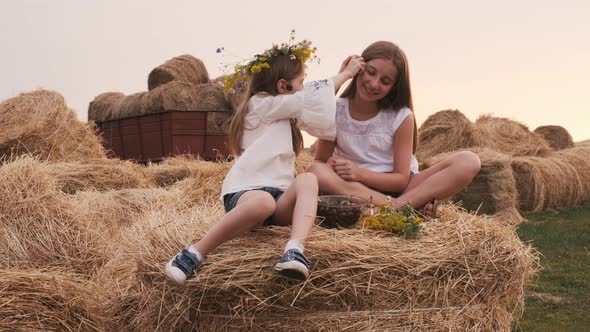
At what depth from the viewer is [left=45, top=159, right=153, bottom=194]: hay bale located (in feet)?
28.1

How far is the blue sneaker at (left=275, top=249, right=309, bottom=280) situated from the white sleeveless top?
1.44m

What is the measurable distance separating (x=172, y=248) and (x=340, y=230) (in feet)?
2.80

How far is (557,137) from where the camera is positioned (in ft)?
57.9

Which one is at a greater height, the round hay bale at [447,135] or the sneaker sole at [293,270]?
the sneaker sole at [293,270]

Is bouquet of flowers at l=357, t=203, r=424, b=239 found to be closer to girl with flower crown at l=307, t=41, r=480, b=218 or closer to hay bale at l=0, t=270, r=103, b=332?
girl with flower crown at l=307, t=41, r=480, b=218

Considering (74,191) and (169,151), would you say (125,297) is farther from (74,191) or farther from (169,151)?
(169,151)

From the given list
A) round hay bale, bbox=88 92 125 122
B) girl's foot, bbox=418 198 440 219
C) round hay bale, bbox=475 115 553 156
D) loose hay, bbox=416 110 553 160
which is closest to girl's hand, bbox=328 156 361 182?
girl's foot, bbox=418 198 440 219

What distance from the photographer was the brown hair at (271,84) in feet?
13.5

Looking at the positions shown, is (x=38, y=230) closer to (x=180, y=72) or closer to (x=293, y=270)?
(x=293, y=270)

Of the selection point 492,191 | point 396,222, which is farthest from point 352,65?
point 492,191

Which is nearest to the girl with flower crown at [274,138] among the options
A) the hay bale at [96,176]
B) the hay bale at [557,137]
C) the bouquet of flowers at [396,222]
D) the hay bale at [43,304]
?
the bouquet of flowers at [396,222]

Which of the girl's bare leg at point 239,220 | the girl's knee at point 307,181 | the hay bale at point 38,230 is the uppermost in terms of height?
the girl's knee at point 307,181

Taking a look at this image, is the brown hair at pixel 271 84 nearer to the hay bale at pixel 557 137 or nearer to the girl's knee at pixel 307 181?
→ the girl's knee at pixel 307 181

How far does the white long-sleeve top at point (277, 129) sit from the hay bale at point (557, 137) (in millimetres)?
14615
